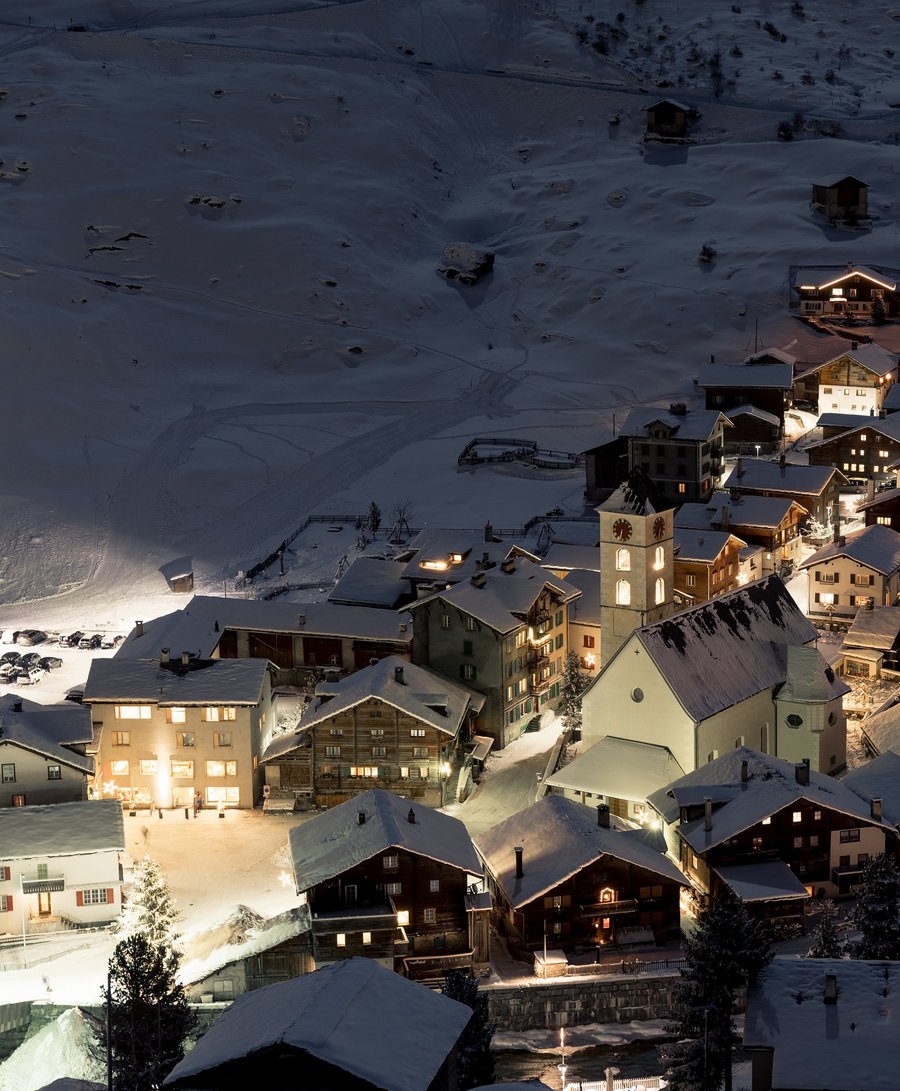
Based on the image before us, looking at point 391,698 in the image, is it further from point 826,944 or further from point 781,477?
point 781,477

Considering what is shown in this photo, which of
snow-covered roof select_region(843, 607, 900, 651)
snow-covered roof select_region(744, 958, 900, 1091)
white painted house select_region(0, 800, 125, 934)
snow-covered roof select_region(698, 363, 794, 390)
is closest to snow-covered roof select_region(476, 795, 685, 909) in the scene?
snow-covered roof select_region(744, 958, 900, 1091)

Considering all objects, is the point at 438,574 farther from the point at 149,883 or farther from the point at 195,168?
the point at 195,168

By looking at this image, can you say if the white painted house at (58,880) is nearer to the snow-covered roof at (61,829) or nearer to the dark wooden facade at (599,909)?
the snow-covered roof at (61,829)

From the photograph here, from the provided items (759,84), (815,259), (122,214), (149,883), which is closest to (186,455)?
(122,214)

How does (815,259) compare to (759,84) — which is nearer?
(815,259)

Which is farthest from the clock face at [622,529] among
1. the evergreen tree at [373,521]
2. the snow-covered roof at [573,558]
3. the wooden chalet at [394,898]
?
the evergreen tree at [373,521]

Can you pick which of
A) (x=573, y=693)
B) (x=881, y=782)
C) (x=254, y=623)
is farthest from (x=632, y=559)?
(x=254, y=623)

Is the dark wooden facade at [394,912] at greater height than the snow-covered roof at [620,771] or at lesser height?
lesser
